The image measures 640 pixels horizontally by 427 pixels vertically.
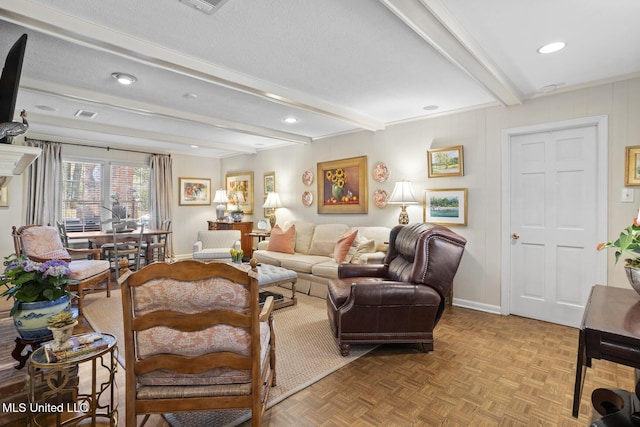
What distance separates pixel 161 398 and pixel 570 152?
13.2 ft

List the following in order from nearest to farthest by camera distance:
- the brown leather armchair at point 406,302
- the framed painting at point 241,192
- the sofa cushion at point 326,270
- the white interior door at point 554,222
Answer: the brown leather armchair at point 406,302
the white interior door at point 554,222
the sofa cushion at point 326,270
the framed painting at point 241,192

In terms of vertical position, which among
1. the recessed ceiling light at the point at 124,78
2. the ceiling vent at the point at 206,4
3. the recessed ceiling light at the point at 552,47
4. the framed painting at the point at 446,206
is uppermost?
the recessed ceiling light at the point at 124,78

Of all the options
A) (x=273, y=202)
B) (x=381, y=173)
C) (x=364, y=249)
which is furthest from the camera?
(x=273, y=202)

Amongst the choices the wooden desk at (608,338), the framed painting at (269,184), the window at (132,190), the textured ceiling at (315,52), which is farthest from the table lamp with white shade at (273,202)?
the wooden desk at (608,338)

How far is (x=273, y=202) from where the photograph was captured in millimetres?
6109

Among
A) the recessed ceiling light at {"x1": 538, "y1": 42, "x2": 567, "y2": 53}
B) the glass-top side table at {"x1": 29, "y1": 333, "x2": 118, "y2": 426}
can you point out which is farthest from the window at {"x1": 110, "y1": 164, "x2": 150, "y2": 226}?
the recessed ceiling light at {"x1": 538, "y1": 42, "x2": 567, "y2": 53}

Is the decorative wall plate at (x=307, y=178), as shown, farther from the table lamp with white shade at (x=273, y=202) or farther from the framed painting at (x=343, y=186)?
the table lamp with white shade at (x=273, y=202)

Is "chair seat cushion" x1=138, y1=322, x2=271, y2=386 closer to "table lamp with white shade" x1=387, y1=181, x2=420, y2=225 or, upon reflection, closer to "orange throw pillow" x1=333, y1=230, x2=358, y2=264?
"orange throw pillow" x1=333, y1=230, x2=358, y2=264

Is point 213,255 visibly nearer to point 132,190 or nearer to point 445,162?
point 132,190

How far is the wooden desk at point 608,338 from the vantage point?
3.82ft

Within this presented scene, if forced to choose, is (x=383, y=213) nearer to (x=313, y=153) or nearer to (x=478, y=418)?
(x=313, y=153)

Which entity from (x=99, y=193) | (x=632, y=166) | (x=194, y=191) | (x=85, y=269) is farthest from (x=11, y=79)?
(x=194, y=191)

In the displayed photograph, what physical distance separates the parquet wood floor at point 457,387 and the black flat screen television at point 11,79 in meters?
1.89

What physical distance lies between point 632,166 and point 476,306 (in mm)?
2038
